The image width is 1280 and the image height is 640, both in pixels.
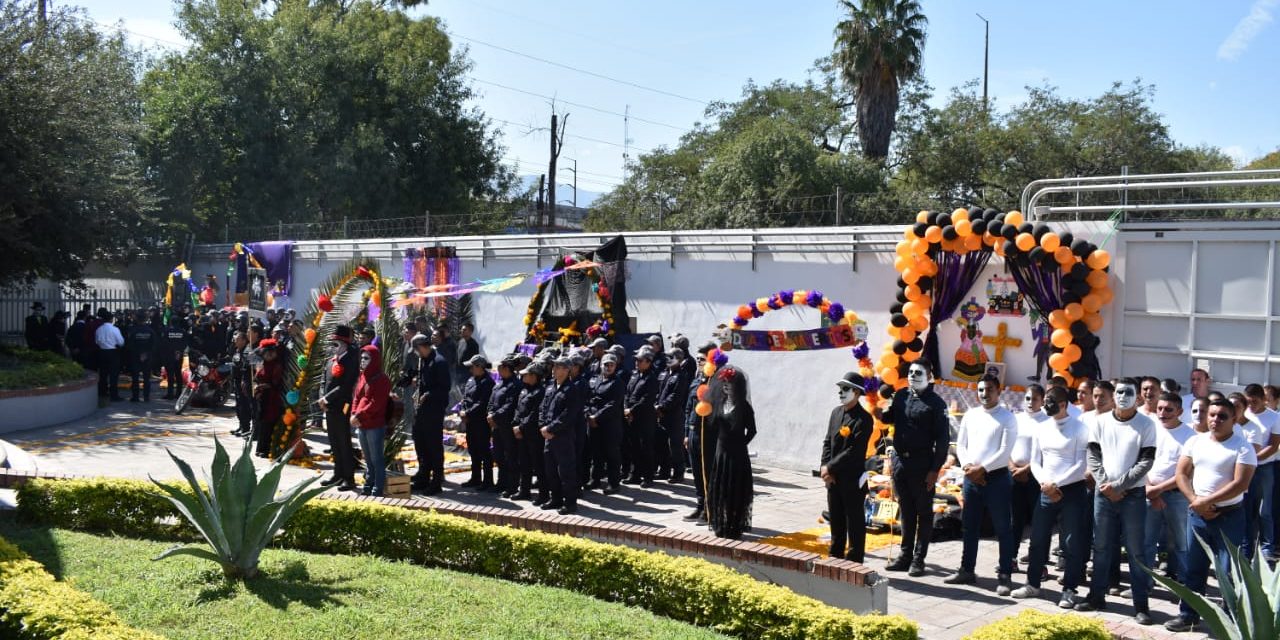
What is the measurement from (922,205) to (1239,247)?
15082mm

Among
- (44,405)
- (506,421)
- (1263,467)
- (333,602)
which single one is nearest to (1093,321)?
(1263,467)

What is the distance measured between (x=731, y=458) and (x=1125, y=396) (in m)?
3.49

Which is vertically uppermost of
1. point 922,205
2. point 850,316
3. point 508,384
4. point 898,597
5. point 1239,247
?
point 922,205

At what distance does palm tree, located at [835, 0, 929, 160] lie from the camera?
3034cm

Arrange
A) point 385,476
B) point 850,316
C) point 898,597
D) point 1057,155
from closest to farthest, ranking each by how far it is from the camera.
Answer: point 898,597, point 385,476, point 850,316, point 1057,155

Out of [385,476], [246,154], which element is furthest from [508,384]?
[246,154]

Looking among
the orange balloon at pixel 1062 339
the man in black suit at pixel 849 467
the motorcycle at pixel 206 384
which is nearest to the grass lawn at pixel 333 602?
the man in black suit at pixel 849 467

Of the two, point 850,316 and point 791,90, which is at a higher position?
point 791,90

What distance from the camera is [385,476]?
1151 centimetres

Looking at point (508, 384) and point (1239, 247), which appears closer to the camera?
point (1239, 247)

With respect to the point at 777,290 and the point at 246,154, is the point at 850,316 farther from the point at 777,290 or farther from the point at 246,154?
the point at 246,154

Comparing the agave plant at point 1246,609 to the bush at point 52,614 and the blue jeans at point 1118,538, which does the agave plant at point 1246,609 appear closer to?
the blue jeans at point 1118,538

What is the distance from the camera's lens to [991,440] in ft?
28.8

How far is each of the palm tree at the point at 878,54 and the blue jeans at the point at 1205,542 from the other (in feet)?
80.8
